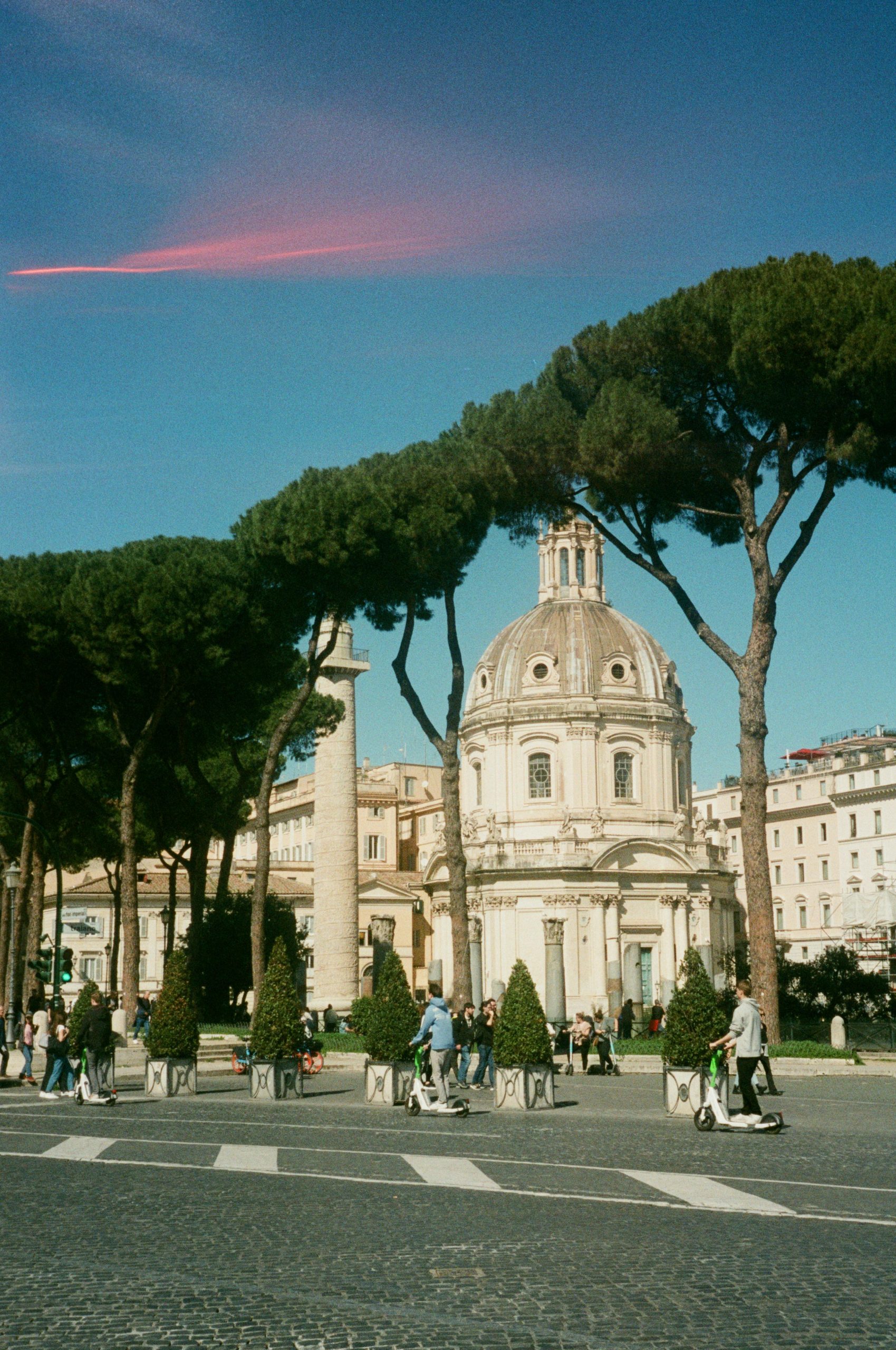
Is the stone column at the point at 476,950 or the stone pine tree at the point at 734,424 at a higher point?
the stone pine tree at the point at 734,424

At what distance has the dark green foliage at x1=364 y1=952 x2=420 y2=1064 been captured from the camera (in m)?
18.6

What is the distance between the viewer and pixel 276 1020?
1917 cm

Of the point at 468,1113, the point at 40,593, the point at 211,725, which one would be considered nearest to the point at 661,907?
the point at 211,725

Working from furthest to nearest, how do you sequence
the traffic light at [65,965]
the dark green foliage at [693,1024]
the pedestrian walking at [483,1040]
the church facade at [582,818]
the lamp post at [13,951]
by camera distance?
1. the church facade at [582,818]
2. the lamp post at [13,951]
3. the traffic light at [65,965]
4. the pedestrian walking at [483,1040]
5. the dark green foliage at [693,1024]

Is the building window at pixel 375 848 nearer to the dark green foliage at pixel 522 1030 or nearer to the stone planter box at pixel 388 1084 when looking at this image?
the stone planter box at pixel 388 1084

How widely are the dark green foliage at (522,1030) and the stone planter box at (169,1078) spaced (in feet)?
15.5

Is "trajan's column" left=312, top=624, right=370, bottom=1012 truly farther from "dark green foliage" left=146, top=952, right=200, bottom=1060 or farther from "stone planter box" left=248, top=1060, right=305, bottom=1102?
"stone planter box" left=248, top=1060, right=305, bottom=1102

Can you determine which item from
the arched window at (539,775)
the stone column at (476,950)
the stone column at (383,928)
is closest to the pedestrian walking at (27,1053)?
the stone column at (476,950)

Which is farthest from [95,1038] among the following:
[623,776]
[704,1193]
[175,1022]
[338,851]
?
[623,776]

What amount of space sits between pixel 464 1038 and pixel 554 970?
3814cm

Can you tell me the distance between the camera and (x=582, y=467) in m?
27.1

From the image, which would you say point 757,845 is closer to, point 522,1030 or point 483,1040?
point 483,1040

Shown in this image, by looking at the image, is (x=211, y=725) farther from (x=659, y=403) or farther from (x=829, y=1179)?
(x=829, y=1179)

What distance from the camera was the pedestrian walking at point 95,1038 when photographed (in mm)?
17984
